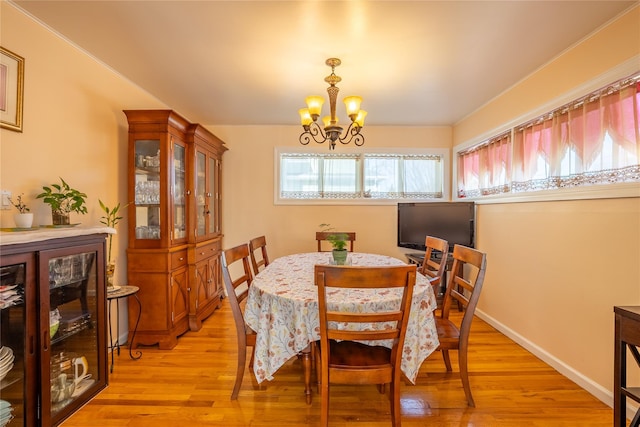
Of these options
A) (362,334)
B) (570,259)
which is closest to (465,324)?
(362,334)

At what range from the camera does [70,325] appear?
1.86 m

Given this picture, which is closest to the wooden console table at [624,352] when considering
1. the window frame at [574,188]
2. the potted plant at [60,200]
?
the window frame at [574,188]

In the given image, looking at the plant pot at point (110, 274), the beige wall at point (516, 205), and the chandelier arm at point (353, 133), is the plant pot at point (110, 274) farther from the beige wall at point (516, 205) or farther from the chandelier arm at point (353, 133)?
the chandelier arm at point (353, 133)

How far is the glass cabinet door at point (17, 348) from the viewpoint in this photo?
4.87ft

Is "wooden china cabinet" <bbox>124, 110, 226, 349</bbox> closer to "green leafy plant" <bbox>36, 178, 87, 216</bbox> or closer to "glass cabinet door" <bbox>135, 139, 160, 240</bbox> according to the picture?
"glass cabinet door" <bbox>135, 139, 160, 240</bbox>

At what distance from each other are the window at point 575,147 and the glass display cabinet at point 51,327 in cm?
342

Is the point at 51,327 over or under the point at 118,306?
over

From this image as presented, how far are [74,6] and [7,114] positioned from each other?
0.75 m

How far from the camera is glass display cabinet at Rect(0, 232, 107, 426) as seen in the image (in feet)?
4.92

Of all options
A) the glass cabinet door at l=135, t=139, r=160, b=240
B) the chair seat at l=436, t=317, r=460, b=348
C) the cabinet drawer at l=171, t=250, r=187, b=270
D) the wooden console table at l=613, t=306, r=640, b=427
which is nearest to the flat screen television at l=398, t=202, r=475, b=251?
the chair seat at l=436, t=317, r=460, b=348

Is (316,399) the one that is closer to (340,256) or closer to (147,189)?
(340,256)

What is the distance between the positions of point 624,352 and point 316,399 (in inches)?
66.2

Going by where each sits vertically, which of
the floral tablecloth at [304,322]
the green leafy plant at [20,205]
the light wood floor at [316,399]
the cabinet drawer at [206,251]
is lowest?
the light wood floor at [316,399]

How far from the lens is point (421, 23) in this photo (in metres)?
1.88
